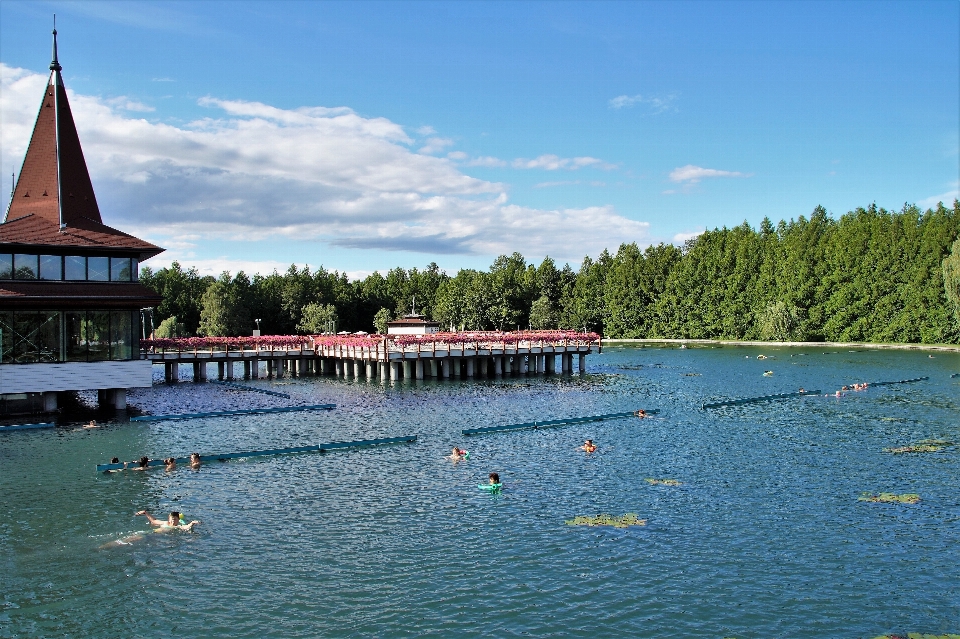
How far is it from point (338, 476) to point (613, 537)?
1217 cm

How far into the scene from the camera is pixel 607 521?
2316 cm

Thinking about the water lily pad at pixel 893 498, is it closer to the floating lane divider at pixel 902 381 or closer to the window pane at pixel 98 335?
the window pane at pixel 98 335

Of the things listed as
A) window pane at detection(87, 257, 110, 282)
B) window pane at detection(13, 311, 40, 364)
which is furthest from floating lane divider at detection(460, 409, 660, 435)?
window pane at detection(13, 311, 40, 364)

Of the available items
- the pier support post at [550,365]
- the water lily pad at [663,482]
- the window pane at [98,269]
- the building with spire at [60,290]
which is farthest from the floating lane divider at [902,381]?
the window pane at [98,269]

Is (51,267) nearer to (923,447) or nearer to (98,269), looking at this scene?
(98,269)

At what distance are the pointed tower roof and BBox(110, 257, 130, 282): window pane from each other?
993 millimetres

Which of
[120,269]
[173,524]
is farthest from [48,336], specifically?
[173,524]

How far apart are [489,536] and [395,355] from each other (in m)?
46.5

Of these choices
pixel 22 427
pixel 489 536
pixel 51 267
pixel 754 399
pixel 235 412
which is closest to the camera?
pixel 489 536

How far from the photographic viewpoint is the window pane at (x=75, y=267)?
1626 inches

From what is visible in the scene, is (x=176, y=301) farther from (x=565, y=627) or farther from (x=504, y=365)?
(x=565, y=627)

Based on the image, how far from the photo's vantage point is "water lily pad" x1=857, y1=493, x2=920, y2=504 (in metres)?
25.4

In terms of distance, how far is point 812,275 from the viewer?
125938mm

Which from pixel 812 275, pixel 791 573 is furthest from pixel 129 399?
pixel 812 275
